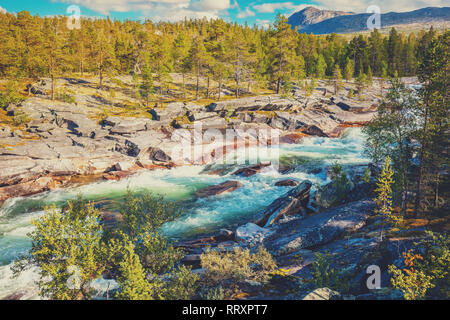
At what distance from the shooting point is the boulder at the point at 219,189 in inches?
1309

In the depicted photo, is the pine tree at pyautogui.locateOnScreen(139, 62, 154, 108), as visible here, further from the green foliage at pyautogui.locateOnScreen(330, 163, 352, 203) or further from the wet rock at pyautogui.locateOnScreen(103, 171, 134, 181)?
the green foliage at pyautogui.locateOnScreen(330, 163, 352, 203)

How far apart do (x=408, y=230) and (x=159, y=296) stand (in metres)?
17.5

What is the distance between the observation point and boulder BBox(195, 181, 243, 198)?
109ft

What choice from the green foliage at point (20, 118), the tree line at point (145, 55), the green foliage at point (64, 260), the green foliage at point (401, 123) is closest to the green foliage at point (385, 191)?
the green foliage at point (401, 123)

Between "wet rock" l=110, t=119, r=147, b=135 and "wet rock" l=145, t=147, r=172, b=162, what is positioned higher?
"wet rock" l=110, t=119, r=147, b=135

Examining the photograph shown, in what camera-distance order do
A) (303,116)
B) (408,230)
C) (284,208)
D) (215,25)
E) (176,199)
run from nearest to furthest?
(408,230) → (284,208) → (176,199) → (303,116) → (215,25)

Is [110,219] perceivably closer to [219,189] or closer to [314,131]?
[219,189]

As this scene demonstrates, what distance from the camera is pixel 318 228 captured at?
781 inches

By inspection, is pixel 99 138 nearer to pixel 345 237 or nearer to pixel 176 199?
pixel 176 199

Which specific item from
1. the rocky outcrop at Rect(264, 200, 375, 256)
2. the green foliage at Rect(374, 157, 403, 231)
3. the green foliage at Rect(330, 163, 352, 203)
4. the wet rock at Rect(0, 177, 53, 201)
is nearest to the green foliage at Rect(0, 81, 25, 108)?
the wet rock at Rect(0, 177, 53, 201)

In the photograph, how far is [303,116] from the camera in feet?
217

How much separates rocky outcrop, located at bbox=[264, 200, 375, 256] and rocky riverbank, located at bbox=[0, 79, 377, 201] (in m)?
28.1

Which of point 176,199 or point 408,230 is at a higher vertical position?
point 408,230

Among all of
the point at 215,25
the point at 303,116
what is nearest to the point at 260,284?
the point at 303,116
